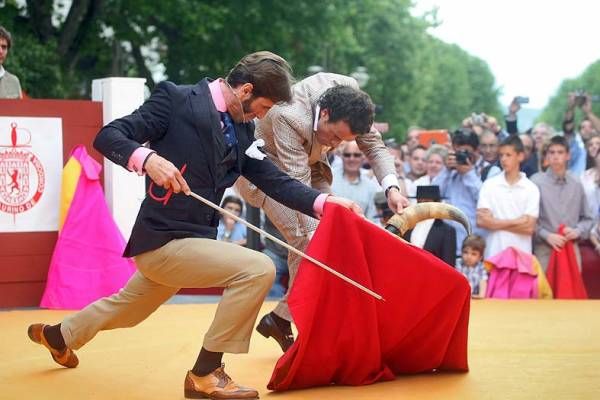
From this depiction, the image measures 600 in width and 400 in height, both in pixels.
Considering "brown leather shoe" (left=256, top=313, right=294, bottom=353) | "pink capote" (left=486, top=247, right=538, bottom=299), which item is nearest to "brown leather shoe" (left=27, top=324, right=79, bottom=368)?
"brown leather shoe" (left=256, top=313, right=294, bottom=353)

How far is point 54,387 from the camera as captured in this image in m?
6.22

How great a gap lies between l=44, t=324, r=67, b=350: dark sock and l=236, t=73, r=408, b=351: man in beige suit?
1246 mm

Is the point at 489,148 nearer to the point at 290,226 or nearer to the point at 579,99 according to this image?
the point at 579,99

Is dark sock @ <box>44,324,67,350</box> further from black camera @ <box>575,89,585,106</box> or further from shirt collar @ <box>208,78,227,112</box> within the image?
black camera @ <box>575,89,585,106</box>

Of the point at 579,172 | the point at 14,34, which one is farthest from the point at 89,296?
the point at 14,34

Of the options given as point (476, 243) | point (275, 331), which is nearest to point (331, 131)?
point (275, 331)

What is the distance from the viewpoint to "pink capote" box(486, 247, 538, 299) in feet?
35.2

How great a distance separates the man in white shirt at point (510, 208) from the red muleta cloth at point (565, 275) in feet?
0.93

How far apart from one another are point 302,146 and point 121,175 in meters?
3.93

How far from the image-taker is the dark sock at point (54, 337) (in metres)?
6.36

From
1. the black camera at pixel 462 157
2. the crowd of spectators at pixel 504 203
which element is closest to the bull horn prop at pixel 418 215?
the crowd of spectators at pixel 504 203

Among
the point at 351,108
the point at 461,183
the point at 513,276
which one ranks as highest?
the point at 351,108

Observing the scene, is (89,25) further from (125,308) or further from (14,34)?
(125,308)

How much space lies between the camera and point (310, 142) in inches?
265
